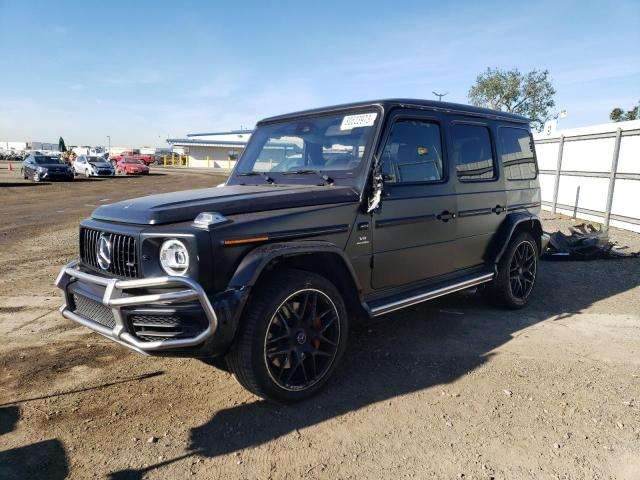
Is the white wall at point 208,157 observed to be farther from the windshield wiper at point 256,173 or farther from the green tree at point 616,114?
the windshield wiper at point 256,173

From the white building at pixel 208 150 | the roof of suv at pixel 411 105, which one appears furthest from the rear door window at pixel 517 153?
the white building at pixel 208 150

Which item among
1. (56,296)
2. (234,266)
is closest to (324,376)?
(234,266)

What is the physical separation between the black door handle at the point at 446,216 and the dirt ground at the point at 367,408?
1125mm

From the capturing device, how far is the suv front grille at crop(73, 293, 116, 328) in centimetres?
280

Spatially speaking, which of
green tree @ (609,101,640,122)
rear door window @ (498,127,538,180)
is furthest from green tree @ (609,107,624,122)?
rear door window @ (498,127,538,180)

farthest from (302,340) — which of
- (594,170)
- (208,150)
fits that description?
(208,150)

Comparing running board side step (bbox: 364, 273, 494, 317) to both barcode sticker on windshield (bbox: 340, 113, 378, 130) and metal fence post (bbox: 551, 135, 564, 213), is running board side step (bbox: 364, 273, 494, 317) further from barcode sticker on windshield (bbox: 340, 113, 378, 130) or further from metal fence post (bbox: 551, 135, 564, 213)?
metal fence post (bbox: 551, 135, 564, 213)

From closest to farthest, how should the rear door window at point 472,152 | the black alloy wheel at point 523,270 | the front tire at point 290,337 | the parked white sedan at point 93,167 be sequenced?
the front tire at point 290,337 → the rear door window at point 472,152 → the black alloy wheel at point 523,270 → the parked white sedan at point 93,167

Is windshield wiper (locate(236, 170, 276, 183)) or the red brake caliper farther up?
windshield wiper (locate(236, 170, 276, 183))

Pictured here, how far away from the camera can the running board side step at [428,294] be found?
3.47 metres

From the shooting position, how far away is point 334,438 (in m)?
2.74

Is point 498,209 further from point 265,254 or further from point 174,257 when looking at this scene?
point 174,257

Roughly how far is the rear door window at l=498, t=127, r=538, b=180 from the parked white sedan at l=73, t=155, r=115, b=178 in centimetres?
3050

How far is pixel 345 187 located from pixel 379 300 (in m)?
0.94
